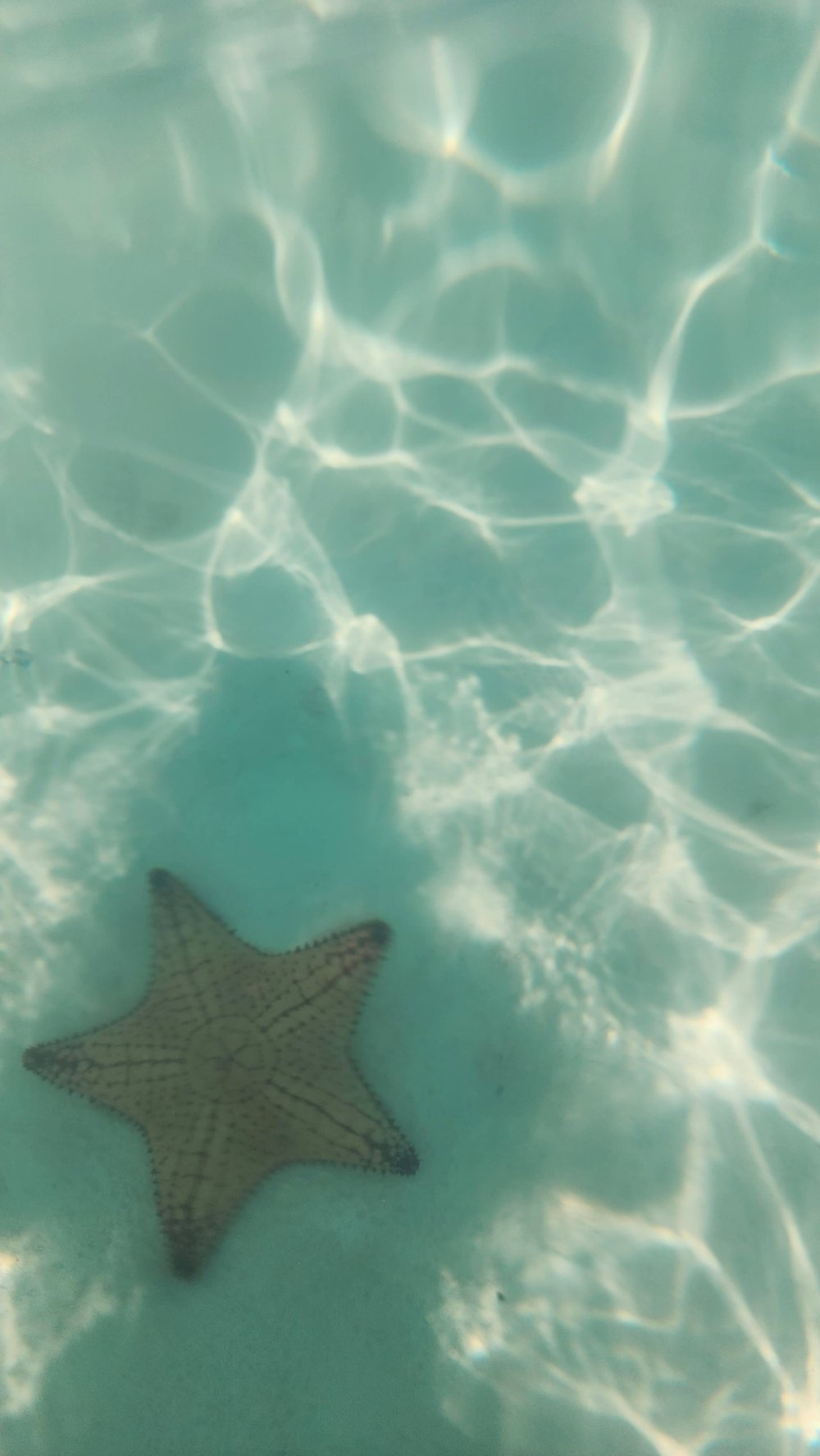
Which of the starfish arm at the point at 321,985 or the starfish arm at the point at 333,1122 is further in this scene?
the starfish arm at the point at 321,985

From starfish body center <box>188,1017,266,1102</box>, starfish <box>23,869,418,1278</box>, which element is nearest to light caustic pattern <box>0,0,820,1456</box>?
starfish <box>23,869,418,1278</box>

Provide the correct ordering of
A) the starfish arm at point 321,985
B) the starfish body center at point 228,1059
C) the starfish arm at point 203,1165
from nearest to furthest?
the starfish arm at point 203,1165 → the starfish body center at point 228,1059 → the starfish arm at point 321,985

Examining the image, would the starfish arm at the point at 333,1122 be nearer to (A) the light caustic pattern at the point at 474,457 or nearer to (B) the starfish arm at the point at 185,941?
(B) the starfish arm at the point at 185,941

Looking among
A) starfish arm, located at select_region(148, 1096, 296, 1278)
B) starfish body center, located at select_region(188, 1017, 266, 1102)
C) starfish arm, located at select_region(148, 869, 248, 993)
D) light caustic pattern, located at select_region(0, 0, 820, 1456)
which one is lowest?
starfish arm, located at select_region(148, 1096, 296, 1278)

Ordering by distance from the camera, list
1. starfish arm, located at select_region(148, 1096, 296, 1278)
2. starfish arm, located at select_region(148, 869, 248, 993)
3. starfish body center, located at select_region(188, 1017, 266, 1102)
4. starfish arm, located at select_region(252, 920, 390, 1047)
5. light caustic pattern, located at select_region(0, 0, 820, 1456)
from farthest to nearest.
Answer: light caustic pattern, located at select_region(0, 0, 820, 1456), starfish arm, located at select_region(148, 869, 248, 993), starfish arm, located at select_region(252, 920, 390, 1047), starfish body center, located at select_region(188, 1017, 266, 1102), starfish arm, located at select_region(148, 1096, 296, 1278)

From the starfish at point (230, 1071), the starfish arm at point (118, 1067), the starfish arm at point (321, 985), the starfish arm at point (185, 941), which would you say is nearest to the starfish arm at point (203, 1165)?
the starfish at point (230, 1071)

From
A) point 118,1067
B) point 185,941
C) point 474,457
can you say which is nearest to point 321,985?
point 185,941

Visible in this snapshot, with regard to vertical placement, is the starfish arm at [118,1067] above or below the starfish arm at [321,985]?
below

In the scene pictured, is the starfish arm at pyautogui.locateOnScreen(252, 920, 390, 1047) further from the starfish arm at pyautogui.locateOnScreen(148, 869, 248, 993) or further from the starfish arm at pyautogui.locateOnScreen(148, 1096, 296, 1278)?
the starfish arm at pyautogui.locateOnScreen(148, 1096, 296, 1278)
